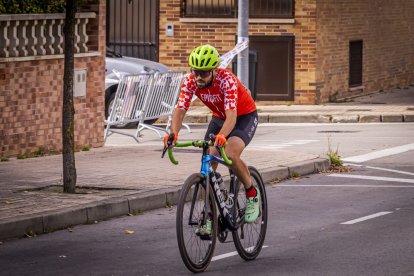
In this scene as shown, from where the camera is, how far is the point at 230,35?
1107 inches

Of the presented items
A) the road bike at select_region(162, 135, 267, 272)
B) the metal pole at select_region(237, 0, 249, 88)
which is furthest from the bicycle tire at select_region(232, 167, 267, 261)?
the metal pole at select_region(237, 0, 249, 88)

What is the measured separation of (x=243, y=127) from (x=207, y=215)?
958 mm

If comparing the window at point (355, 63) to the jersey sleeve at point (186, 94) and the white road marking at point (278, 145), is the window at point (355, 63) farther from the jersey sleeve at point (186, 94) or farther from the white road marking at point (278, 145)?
the jersey sleeve at point (186, 94)

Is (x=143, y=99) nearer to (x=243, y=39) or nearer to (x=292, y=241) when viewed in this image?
(x=243, y=39)

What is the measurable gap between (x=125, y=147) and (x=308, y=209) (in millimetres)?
5691

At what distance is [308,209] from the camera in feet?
43.1

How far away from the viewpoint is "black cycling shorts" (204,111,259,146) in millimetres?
10250

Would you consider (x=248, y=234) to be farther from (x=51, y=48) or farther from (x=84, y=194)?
(x=51, y=48)

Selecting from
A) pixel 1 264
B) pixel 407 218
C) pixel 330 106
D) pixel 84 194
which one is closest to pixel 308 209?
pixel 407 218

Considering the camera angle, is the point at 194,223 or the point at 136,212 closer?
the point at 194,223

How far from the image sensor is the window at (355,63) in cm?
2984

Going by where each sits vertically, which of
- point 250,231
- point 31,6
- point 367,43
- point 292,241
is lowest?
point 292,241

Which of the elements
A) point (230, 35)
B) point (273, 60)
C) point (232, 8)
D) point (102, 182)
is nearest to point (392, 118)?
point (273, 60)

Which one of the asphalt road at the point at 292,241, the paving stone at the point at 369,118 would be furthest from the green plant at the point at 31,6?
Result: the paving stone at the point at 369,118
